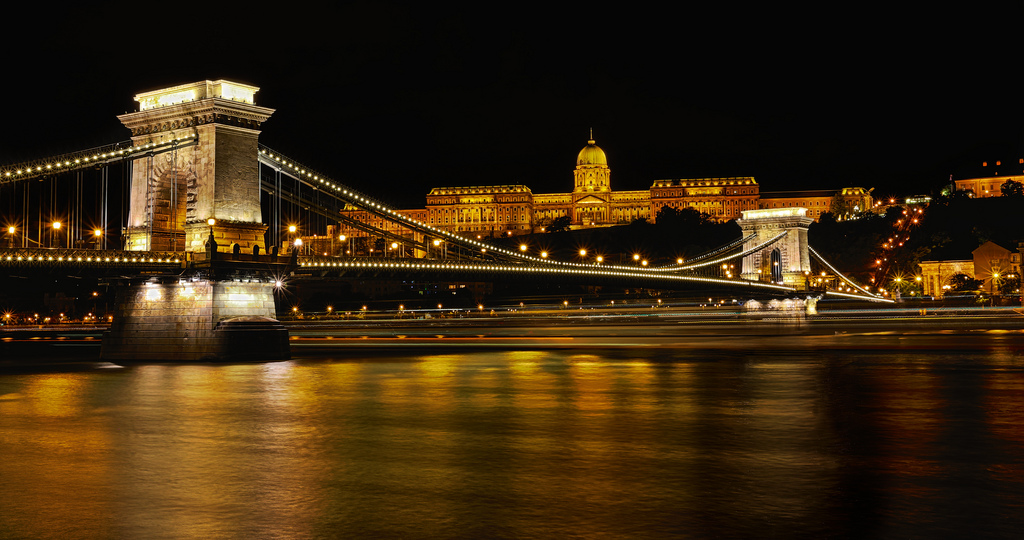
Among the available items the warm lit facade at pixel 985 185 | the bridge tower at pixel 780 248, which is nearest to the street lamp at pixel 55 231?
the bridge tower at pixel 780 248

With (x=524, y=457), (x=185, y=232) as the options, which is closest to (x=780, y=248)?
(x=185, y=232)

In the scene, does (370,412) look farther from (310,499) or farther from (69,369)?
(69,369)

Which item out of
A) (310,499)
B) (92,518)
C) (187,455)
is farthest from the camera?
(187,455)

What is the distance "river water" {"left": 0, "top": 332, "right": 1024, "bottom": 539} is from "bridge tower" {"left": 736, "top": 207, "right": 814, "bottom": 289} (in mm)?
75143

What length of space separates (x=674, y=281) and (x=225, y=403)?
153ft

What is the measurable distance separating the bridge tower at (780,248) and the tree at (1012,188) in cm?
7319

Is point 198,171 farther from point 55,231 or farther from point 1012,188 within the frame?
point 1012,188

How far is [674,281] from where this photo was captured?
6247 cm

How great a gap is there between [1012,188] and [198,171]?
523 feet

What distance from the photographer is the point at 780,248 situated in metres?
99.3

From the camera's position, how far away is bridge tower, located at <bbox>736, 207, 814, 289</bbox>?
319 ft

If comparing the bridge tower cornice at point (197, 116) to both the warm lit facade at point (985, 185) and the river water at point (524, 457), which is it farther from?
the warm lit facade at point (985, 185)

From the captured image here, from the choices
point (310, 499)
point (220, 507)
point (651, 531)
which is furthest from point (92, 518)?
point (651, 531)

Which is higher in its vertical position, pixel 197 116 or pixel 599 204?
pixel 599 204
